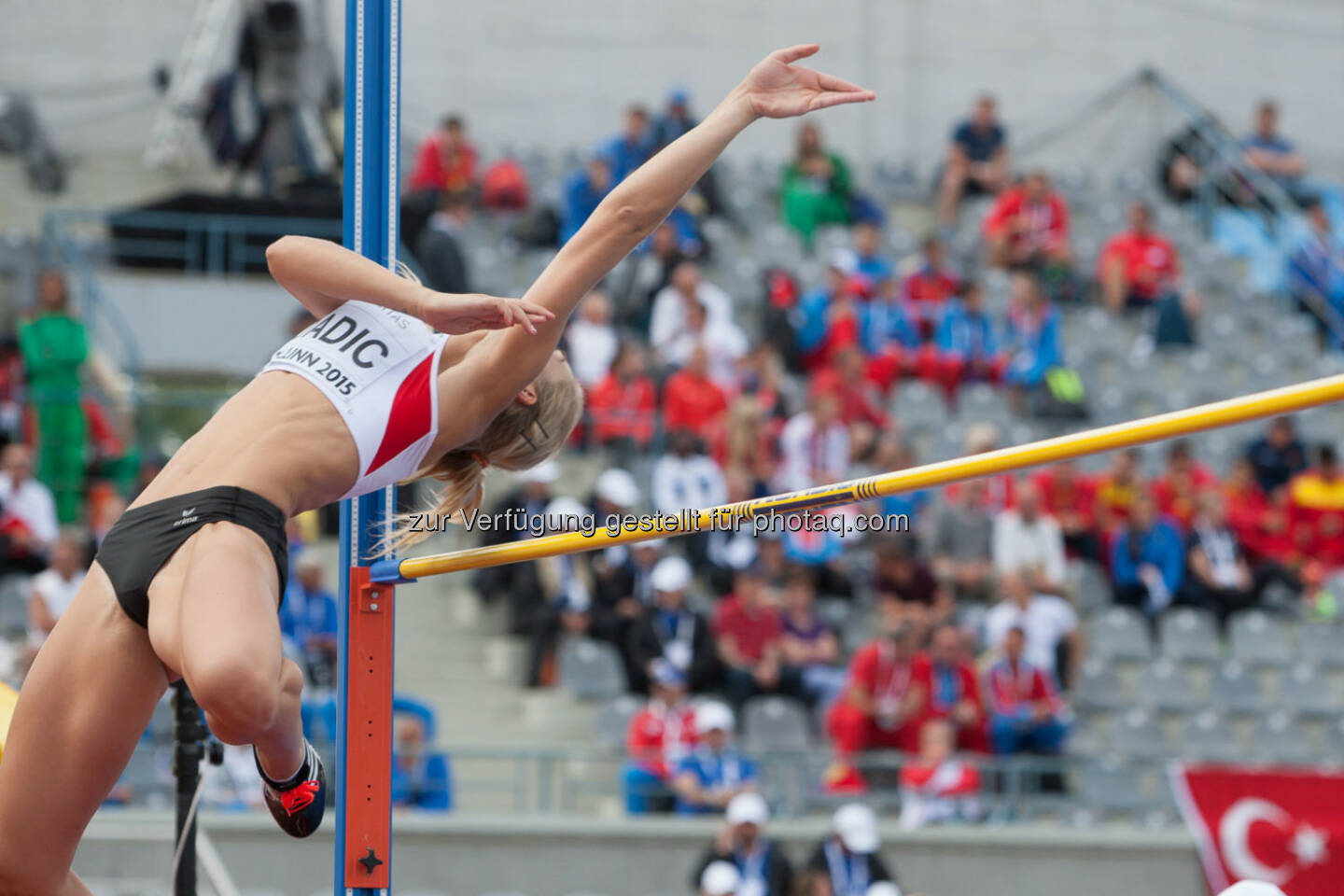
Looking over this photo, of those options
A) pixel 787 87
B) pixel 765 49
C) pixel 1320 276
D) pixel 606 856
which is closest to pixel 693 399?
pixel 606 856

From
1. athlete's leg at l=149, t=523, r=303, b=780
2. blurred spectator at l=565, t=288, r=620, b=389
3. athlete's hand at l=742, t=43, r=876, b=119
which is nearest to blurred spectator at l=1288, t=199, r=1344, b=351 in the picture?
blurred spectator at l=565, t=288, r=620, b=389

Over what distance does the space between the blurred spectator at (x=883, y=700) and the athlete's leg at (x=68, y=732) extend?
651 cm

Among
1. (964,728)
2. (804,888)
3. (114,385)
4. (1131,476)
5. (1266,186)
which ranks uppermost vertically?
(1266,186)

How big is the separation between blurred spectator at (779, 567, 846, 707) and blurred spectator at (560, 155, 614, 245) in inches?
172

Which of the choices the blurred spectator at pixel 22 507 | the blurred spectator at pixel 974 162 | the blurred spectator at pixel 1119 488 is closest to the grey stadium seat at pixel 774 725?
the blurred spectator at pixel 1119 488

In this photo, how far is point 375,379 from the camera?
152 inches

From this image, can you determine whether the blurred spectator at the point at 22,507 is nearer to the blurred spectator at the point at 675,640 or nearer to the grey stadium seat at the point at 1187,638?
the blurred spectator at the point at 675,640

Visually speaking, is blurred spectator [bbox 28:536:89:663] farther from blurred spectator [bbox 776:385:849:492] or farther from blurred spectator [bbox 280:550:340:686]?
blurred spectator [bbox 776:385:849:492]

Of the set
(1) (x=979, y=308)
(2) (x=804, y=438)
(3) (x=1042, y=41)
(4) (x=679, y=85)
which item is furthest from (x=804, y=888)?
(3) (x=1042, y=41)

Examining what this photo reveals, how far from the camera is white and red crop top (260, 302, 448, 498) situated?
12.5 ft

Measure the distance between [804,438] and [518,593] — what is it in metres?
2.20

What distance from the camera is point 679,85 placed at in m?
17.5

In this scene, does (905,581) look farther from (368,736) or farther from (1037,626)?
(368,736)

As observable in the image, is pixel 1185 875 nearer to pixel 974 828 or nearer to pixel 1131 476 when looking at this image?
pixel 974 828
